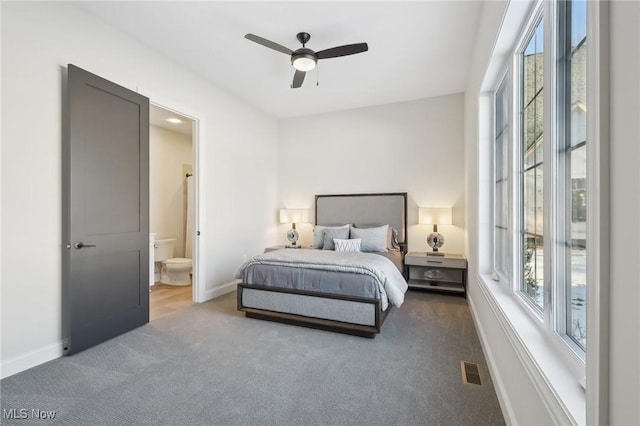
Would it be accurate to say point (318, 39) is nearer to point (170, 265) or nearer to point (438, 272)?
point (438, 272)

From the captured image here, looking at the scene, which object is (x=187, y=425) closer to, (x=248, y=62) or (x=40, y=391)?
(x=40, y=391)

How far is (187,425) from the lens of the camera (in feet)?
5.24

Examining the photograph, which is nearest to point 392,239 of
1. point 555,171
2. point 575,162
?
point 555,171

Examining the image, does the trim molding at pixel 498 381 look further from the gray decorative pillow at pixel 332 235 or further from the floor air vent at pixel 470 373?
the gray decorative pillow at pixel 332 235

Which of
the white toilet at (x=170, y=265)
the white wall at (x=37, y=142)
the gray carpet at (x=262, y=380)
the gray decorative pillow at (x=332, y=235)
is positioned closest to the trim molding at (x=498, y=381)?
the gray carpet at (x=262, y=380)

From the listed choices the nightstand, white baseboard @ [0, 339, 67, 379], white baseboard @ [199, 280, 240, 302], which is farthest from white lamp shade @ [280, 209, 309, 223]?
white baseboard @ [0, 339, 67, 379]

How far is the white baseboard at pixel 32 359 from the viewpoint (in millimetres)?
2062

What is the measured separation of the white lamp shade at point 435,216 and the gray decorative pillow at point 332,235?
3.74 feet

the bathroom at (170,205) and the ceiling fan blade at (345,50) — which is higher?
the ceiling fan blade at (345,50)

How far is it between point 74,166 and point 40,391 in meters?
1.65

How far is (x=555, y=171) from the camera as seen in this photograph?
1304 mm

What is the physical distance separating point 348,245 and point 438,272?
1.49m

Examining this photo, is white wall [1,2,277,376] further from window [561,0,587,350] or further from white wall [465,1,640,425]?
window [561,0,587,350]

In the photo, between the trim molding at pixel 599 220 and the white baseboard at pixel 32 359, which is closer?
the trim molding at pixel 599 220
